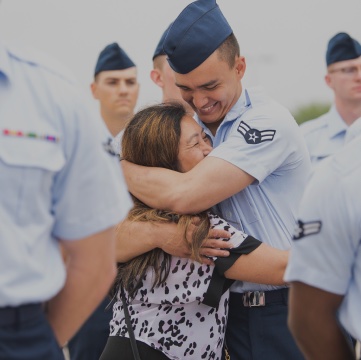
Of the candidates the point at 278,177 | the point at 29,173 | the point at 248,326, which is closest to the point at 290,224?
the point at 278,177

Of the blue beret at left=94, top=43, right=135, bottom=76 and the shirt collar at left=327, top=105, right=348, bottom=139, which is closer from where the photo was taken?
the shirt collar at left=327, top=105, right=348, bottom=139

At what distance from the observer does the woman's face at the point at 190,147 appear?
3.21 meters

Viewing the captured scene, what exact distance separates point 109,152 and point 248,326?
1.23 meters

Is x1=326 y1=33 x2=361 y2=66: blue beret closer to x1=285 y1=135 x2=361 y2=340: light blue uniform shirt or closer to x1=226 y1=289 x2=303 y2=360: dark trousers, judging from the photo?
x1=226 y1=289 x2=303 y2=360: dark trousers

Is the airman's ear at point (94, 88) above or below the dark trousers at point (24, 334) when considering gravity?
below

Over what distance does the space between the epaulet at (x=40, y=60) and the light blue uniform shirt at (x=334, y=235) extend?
27.3 inches

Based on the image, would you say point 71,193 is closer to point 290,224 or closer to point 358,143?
point 358,143

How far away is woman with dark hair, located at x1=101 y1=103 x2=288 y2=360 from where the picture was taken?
3012 millimetres

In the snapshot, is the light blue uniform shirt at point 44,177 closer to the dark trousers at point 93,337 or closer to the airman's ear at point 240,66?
the airman's ear at point 240,66

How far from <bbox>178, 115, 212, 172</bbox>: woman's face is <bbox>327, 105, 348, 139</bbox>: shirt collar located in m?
3.14

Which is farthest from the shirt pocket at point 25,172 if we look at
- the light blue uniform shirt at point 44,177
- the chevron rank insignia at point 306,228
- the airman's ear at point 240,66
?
the airman's ear at point 240,66

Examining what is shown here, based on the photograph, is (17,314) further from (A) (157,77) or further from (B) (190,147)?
(A) (157,77)

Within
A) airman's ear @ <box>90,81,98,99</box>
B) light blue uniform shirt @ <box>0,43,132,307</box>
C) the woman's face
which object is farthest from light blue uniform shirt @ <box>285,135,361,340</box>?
airman's ear @ <box>90,81,98,99</box>

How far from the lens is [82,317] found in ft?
7.54
